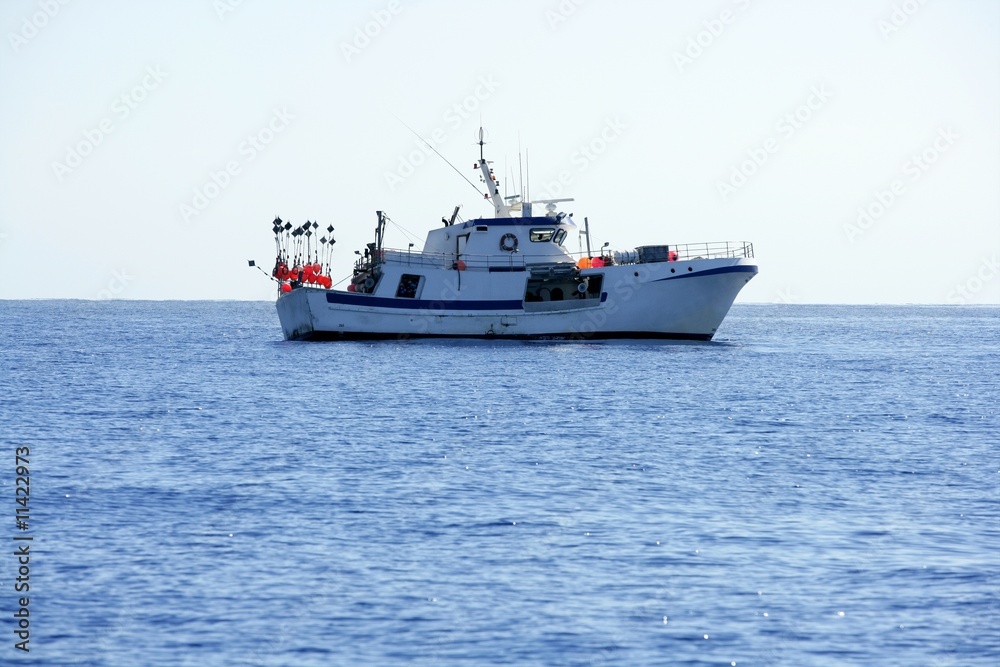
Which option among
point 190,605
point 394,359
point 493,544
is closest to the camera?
point 190,605

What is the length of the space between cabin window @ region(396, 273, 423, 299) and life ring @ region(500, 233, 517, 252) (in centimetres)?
474

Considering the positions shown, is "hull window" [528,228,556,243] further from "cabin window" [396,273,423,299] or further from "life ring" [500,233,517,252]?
"cabin window" [396,273,423,299]

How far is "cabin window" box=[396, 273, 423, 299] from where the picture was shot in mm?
65500

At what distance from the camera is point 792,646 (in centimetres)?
1369

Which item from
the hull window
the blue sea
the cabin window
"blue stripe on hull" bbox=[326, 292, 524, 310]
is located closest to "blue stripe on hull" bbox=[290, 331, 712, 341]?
"blue stripe on hull" bbox=[326, 292, 524, 310]

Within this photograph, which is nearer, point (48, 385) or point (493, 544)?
point (493, 544)

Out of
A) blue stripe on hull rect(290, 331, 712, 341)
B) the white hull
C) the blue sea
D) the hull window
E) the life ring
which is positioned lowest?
the blue sea

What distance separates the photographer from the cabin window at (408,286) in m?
65.5

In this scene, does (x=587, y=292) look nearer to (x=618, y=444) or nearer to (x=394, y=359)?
(x=394, y=359)

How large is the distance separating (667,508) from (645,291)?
43.9 meters

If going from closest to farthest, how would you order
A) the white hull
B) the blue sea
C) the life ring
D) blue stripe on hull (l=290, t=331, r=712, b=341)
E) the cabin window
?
1. the blue sea
2. the white hull
3. the life ring
4. the cabin window
5. blue stripe on hull (l=290, t=331, r=712, b=341)

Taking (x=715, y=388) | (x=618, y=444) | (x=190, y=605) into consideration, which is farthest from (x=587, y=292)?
(x=190, y=605)

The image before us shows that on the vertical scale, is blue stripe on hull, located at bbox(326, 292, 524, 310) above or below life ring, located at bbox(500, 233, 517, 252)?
below

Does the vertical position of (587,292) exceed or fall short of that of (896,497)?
it exceeds it
